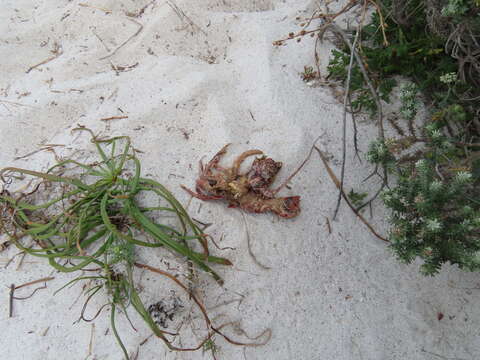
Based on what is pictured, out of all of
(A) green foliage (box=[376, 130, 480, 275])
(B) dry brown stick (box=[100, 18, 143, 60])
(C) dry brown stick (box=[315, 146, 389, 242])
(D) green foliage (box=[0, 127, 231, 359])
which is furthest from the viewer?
(B) dry brown stick (box=[100, 18, 143, 60])

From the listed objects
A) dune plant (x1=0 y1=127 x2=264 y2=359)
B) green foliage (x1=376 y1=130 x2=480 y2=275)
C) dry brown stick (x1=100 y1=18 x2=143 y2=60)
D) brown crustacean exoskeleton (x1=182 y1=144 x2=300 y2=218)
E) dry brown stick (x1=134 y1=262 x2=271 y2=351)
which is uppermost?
dry brown stick (x1=100 y1=18 x2=143 y2=60)

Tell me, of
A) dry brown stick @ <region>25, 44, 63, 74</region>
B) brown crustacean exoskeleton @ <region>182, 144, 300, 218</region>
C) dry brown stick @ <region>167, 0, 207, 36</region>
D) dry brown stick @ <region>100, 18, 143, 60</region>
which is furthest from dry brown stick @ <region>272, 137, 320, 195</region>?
dry brown stick @ <region>25, 44, 63, 74</region>

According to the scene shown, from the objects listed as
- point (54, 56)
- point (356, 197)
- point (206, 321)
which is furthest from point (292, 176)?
point (54, 56)

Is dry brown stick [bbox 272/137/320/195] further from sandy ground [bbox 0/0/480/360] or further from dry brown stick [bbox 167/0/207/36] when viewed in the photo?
dry brown stick [bbox 167/0/207/36]

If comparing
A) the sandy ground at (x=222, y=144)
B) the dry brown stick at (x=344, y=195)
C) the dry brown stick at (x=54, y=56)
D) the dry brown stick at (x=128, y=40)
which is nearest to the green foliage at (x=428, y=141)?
the dry brown stick at (x=344, y=195)

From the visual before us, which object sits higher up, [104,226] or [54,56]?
[54,56]

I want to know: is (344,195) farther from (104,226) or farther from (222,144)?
(104,226)

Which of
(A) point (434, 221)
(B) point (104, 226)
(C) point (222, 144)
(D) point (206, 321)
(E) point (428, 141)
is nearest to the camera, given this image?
(A) point (434, 221)
